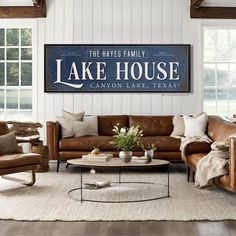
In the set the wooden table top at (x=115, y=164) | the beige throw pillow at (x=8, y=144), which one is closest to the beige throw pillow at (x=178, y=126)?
the wooden table top at (x=115, y=164)

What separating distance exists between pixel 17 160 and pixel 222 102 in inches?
176

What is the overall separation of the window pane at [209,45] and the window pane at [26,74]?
3257 millimetres

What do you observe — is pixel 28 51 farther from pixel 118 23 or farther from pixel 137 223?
pixel 137 223

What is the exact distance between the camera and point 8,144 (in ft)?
21.4

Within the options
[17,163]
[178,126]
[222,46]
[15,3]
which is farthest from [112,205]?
[15,3]

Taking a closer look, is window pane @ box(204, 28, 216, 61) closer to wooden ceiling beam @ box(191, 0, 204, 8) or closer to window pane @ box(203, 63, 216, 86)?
window pane @ box(203, 63, 216, 86)

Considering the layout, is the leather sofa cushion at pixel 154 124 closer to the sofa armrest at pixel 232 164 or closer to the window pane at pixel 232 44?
the window pane at pixel 232 44

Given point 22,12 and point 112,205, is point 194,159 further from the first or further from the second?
point 22,12

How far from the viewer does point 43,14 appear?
8883 mm

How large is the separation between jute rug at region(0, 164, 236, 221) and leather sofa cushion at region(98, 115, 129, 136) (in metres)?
1.56

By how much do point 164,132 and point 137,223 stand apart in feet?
12.9

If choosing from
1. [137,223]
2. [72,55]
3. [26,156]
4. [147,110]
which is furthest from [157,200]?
[72,55]

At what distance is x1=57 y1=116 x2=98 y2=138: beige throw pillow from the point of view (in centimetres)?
786

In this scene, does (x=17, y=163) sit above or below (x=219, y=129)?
below
